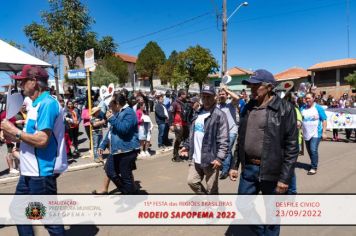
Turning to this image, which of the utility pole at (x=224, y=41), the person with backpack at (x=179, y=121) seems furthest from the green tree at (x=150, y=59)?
the person with backpack at (x=179, y=121)

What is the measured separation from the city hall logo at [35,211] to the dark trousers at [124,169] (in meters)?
1.66

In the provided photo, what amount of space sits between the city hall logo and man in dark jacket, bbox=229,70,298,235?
7.01 feet

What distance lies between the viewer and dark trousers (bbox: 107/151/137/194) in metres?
4.97

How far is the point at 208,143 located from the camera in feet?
13.9

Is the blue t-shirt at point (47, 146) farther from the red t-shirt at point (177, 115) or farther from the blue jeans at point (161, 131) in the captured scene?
the blue jeans at point (161, 131)

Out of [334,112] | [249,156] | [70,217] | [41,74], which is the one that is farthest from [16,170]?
[334,112]

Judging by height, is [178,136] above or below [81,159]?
above

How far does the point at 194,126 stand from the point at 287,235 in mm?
1848

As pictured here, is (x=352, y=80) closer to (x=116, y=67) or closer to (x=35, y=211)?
(x=116, y=67)

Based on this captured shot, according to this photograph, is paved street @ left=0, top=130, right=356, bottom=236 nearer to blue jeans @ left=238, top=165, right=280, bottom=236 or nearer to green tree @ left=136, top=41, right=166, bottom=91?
blue jeans @ left=238, top=165, right=280, bottom=236

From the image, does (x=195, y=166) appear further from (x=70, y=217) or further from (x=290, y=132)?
(x=70, y=217)

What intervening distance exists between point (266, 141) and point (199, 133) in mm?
1377

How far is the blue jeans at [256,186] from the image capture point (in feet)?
11.0

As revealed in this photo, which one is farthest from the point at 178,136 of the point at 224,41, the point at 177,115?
the point at 224,41
